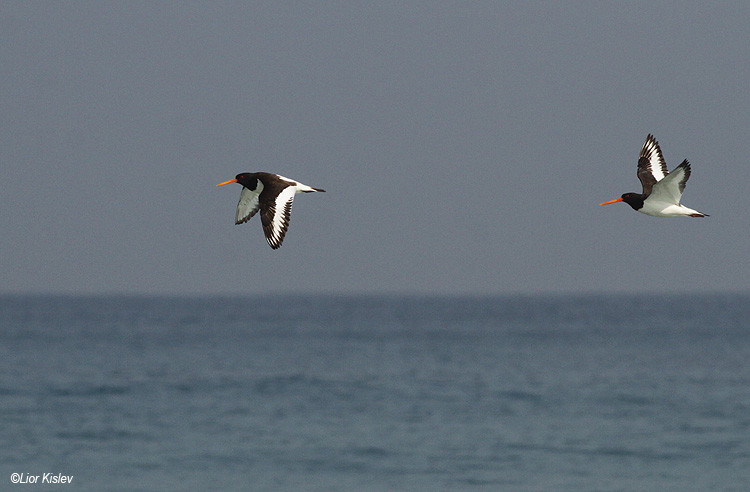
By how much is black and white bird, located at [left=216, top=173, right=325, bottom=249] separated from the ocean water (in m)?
26.0

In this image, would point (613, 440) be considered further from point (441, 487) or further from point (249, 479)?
point (249, 479)

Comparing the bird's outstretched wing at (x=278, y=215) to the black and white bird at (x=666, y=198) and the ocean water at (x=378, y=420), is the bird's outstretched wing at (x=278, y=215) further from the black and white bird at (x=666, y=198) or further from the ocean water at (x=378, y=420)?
the ocean water at (x=378, y=420)

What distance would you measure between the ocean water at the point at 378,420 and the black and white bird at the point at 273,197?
26017mm

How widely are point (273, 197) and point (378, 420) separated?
1625 inches

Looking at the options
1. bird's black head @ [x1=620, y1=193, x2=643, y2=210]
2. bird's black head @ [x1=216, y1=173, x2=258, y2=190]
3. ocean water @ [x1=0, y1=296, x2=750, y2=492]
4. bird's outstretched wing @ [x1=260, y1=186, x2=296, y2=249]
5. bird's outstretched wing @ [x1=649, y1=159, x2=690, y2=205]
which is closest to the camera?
bird's outstretched wing @ [x1=649, y1=159, x2=690, y2=205]

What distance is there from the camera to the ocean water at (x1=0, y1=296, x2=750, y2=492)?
38906mm

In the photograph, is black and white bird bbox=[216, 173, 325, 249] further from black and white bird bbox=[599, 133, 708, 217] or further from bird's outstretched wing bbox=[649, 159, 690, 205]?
bird's outstretched wing bbox=[649, 159, 690, 205]

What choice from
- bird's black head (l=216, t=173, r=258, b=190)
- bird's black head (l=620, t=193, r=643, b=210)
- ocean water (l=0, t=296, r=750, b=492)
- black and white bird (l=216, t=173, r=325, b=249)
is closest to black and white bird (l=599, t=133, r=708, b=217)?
bird's black head (l=620, t=193, r=643, b=210)

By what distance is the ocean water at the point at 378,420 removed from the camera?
38906mm

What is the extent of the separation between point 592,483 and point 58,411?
34.6 m

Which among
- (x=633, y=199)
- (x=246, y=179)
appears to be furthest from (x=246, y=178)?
(x=633, y=199)

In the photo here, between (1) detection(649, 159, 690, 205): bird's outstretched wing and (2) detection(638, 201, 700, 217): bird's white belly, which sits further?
(1) detection(649, 159, 690, 205): bird's outstretched wing

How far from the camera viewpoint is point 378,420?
172 ft

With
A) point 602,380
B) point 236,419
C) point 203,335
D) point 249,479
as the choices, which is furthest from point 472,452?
point 203,335
